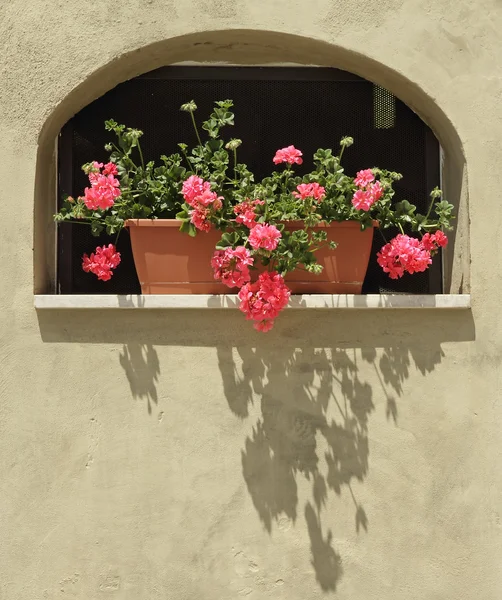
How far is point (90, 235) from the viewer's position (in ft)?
11.7

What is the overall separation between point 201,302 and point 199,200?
0.41 metres

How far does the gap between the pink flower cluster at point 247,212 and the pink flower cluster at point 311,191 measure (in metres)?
0.15

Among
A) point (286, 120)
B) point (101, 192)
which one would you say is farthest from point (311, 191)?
point (101, 192)

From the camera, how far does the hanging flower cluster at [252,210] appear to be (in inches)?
120

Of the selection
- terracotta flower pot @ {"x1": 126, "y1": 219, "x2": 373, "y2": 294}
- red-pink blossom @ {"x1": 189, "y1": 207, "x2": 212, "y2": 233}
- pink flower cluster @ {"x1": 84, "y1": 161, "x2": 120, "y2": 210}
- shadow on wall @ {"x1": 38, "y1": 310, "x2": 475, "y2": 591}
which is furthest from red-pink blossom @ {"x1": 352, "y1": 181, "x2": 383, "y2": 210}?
pink flower cluster @ {"x1": 84, "y1": 161, "x2": 120, "y2": 210}

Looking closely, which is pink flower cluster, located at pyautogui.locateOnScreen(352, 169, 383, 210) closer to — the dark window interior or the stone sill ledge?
the stone sill ledge

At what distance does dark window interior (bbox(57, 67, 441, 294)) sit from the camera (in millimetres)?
3611

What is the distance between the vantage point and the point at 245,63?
3.63 metres

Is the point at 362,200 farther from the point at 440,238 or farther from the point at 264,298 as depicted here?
the point at 264,298

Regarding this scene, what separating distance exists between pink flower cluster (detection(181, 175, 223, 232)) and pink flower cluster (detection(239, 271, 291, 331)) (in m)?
0.31

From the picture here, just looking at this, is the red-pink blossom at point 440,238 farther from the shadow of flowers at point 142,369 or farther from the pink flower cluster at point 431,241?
the shadow of flowers at point 142,369

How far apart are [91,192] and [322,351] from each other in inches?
44.0

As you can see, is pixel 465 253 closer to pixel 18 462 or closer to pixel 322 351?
pixel 322 351

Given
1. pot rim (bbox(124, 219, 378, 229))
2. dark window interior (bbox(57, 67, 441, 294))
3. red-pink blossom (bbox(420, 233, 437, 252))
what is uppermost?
dark window interior (bbox(57, 67, 441, 294))
